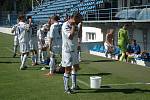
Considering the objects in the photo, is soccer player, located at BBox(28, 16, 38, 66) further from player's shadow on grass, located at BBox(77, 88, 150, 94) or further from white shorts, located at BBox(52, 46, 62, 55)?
player's shadow on grass, located at BBox(77, 88, 150, 94)

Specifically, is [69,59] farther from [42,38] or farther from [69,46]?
[42,38]

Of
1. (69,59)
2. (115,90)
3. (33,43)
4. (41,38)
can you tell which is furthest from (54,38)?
(33,43)

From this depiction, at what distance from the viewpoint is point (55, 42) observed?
13.9m

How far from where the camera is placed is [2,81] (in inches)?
516

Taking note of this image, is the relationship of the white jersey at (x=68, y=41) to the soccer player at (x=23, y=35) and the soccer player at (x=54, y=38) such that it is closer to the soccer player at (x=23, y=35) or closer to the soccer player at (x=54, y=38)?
the soccer player at (x=54, y=38)

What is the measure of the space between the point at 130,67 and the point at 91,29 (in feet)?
43.0

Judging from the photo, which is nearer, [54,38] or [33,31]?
Answer: [54,38]

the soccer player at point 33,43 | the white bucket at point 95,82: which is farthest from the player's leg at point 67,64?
the soccer player at point 33,43

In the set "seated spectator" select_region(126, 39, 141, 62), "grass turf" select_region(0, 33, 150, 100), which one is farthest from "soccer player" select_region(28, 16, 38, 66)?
"seated spectator" select_region(126, 39, 141, 62)

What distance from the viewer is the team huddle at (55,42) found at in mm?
10852

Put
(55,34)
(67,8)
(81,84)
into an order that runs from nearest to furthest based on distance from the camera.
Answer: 1. (81,84)
2. (55,34)
3. (67,8)

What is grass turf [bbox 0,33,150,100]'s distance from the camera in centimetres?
1060

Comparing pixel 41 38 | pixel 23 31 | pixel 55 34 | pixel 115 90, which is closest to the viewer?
Result: pixel 115 90

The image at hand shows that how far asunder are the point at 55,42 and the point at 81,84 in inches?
85.2
